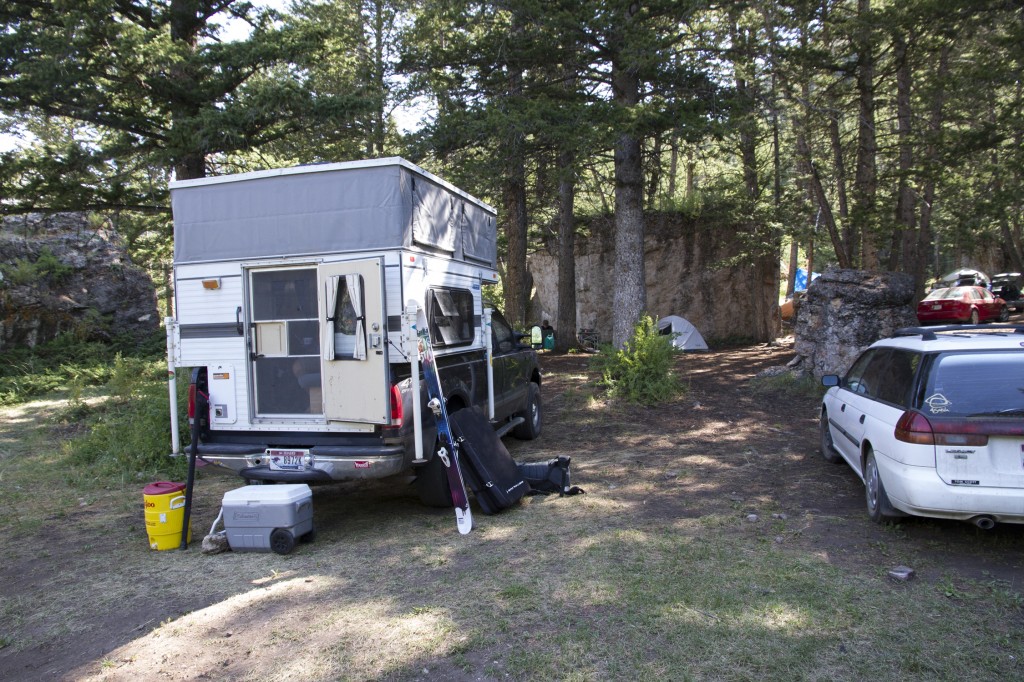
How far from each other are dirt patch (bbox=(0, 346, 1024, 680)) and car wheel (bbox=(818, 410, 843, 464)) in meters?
0.12

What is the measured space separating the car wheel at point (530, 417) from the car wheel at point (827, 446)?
359 centimetres

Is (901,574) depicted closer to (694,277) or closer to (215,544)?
(215,544)

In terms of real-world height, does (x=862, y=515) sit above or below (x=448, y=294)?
below

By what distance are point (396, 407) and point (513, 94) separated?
885 centimetres

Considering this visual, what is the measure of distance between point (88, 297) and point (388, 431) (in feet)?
48.2

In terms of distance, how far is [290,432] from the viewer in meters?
6.07

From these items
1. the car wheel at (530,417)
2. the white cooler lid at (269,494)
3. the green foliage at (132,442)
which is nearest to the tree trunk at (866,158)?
the car wheel at (530,417)

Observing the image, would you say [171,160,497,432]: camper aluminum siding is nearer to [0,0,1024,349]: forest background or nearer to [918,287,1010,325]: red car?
[0,0,1024,349]: forest background

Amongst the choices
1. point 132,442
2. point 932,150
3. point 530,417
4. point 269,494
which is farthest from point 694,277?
point 269,494

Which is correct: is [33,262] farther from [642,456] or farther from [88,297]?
[642,456]

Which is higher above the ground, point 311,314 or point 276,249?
point 276,249

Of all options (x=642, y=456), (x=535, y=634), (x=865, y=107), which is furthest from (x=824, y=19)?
(x=535, y=634)

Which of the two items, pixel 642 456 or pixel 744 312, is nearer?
pixel 642 456

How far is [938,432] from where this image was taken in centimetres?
477
